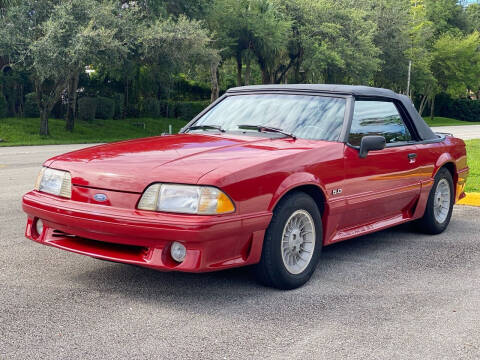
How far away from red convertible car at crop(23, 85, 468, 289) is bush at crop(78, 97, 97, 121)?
84.1 feet

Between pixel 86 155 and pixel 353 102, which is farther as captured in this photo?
pixel 353 102

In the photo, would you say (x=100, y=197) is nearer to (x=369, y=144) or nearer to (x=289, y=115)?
(x=289, y=115)

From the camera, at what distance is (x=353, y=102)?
5453mm

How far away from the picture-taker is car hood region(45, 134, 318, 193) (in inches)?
163

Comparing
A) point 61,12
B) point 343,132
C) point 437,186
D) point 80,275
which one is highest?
point 61,12

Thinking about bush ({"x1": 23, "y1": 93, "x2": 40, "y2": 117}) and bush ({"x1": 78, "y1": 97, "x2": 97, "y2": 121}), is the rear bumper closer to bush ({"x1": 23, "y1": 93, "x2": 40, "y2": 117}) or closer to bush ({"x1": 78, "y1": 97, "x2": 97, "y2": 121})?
bush ({"x1": 23, "y1": 93, "x2": 40, "y2": 117})

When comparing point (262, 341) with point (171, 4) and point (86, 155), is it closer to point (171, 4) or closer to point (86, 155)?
point (86, 155)

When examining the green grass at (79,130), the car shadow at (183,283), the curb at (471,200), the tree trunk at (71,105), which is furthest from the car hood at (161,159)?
the tree trunk at (71,105)

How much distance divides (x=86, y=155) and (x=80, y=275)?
0.93 metres

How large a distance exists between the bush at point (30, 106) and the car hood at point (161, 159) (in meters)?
25.1

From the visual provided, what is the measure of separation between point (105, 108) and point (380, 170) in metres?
27.9

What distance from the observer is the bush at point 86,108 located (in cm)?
3052

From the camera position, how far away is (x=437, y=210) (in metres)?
6.72

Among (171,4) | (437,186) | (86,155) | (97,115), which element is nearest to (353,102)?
(437,186)
